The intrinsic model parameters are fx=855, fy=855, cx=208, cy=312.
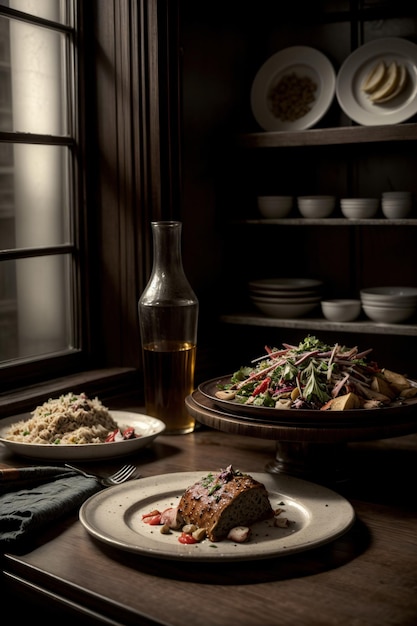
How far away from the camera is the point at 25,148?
251 centimetres

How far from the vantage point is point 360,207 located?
2.78m

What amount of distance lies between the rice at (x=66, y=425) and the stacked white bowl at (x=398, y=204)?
1.17 m

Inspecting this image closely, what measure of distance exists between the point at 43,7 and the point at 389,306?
1.40 meters

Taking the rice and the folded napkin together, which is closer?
the folded napkin

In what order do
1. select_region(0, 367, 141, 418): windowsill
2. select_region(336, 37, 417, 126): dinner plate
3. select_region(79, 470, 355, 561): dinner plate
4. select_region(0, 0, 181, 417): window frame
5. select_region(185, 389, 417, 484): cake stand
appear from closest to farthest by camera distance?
1. select_region(79, 470, 355, 561): dinner plate
2. select_region(185, 389, 417, 484): cake stand
3. select_region(0, 367, 141, 418): windowsill
4. select_region(0, 0, 181, 417): window frame
5. select_region(336, 37, 417, 126): dinner plate

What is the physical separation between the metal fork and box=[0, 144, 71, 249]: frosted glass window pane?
2.81 ft

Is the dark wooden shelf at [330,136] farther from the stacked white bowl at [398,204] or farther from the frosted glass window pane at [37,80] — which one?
the frosted glass window pane at [37,80]

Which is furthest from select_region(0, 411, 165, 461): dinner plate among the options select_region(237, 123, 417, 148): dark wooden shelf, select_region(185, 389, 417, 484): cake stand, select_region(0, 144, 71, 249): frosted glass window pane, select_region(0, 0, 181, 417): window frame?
select_region(237, 123, 417, 148): dark wooden shelf

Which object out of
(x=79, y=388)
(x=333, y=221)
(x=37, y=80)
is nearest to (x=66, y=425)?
(x=79, y=388)

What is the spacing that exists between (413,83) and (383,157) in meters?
0.30

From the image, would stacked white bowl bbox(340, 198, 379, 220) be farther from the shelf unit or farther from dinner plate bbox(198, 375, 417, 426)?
dinner plate bbox(198, 375, 417, 426)

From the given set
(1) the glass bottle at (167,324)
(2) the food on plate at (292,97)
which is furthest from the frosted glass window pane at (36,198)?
(2) the food on plate at (292,97)

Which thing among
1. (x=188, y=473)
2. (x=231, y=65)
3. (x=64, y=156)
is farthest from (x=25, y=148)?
(x=188, y=473)

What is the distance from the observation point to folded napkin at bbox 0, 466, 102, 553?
5.21ft
